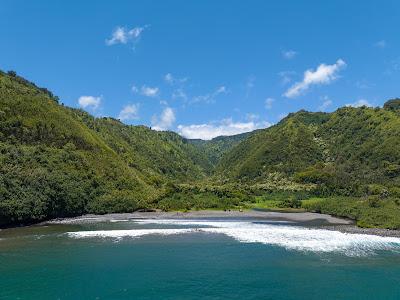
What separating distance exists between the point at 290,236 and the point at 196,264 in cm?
2638

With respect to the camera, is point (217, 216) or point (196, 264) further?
point (217, 216)

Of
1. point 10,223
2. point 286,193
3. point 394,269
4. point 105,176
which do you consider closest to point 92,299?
point 394,269

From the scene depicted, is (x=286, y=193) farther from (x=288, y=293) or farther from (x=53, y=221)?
(x=288, y=293)

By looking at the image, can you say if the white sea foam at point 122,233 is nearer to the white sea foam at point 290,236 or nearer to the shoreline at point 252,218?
the white sea foam at point 290,236

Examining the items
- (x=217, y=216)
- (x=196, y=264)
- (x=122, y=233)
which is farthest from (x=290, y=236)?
(x=217, y=216)

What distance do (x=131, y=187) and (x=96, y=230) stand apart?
50804 millimetres

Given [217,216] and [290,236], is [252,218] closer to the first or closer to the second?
[217,216]

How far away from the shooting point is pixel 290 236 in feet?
265

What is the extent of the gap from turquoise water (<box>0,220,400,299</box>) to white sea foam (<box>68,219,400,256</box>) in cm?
17

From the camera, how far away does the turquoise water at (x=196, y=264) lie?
4909cm

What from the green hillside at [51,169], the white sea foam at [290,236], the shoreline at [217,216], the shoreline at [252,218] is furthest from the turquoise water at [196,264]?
the shoreline at [217,216]

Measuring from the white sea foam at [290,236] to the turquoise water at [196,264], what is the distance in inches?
6.7

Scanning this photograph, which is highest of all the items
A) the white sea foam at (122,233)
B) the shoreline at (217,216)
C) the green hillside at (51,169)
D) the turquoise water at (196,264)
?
the green hillside at (51,169)

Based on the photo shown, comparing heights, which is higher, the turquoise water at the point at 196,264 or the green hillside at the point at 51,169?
the green hillside at the point at 51,169
